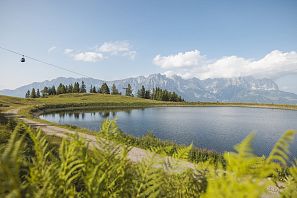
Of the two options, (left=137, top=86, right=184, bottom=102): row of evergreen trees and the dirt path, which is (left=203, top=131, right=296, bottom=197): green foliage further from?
(left=137, top=86, right=184, bottom=102): row of evergreen trees

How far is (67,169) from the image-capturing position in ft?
5.24

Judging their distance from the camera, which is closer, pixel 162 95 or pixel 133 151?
pixel 133 151

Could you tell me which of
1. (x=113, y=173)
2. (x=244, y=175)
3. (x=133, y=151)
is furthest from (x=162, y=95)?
(x=244, y=175)

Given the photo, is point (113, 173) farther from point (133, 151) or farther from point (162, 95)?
point (162, 95)

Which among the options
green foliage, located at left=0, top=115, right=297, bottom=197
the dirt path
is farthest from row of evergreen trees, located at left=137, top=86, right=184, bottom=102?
green foliage, located at left=0, top=115, right=297, bottom=197

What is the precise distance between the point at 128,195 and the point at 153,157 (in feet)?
0.96

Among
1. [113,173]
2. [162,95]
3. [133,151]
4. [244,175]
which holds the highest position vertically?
[162,95]

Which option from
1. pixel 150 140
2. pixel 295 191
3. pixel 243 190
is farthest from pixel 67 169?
pixel 150 140

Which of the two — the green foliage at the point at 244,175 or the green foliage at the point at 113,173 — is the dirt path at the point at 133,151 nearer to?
the green foliage at the point at 113,173

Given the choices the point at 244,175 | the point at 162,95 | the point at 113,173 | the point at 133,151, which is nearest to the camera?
the point at 244,175

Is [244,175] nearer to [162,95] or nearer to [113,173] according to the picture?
[113,173]

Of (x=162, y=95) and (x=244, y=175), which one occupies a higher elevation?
(x=162, y=95)

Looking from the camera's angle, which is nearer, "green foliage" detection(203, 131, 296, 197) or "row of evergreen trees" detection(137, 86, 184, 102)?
"green foliage" detection(203, 131, 296, 197)

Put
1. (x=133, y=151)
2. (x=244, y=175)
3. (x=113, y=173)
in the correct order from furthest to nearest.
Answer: (x=133, y=151) → (x=113, y=173) → (x=244, y=175)
